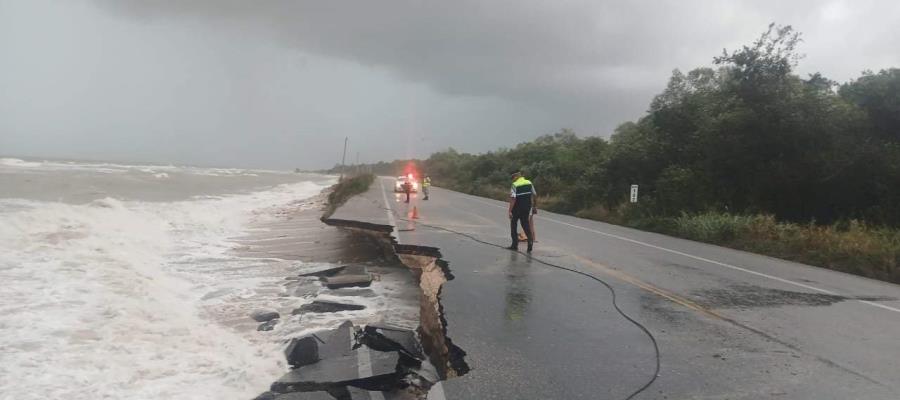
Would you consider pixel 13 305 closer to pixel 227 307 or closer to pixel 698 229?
pixel 227 307

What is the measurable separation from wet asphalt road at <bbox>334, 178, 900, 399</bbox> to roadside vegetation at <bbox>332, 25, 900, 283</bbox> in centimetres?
385

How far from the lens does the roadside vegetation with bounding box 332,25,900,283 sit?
13382 mm

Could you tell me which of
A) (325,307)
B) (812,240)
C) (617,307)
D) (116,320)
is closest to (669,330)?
(617,307)

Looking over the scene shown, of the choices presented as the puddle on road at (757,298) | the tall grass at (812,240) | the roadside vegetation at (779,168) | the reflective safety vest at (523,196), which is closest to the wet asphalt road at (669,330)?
the puddle on road at (757,298)

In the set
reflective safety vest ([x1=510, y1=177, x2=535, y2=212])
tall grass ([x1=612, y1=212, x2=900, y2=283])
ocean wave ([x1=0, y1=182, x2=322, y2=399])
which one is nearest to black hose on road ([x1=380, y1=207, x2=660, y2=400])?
reflective safety vest ([x1=510, y1=177, x2=535, y2=212])

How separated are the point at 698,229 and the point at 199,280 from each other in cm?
1342

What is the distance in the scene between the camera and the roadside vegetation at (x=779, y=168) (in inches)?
527

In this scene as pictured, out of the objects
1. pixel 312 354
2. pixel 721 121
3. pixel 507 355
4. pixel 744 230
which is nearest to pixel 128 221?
pixel 312 354

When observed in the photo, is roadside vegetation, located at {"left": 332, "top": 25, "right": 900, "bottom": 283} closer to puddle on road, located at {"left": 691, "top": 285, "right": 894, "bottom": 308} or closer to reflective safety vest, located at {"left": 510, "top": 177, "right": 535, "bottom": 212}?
puddle on road, located at {"left": 691, "top": 285, "right": 894, "bottom": 308}

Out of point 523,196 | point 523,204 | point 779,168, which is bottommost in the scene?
point 523,204

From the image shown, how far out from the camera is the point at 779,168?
16422 mm

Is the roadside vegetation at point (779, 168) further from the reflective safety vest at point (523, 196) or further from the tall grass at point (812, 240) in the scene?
the reflective safety vest at point (523, 196)

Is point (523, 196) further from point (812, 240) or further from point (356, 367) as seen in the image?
point (812, 240)

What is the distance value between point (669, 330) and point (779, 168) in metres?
13.7
